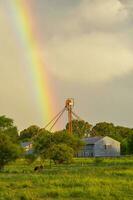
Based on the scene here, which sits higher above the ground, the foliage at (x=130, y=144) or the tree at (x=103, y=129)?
the tree at (x=103, y=129)

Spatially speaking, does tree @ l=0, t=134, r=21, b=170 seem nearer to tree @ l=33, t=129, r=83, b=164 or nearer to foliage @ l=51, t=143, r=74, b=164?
foliage @ l=51, t=143, r=74, b=164

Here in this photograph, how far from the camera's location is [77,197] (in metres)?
22.7

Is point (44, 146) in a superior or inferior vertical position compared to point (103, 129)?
inferior

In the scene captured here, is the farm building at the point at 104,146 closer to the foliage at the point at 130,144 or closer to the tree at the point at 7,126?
the foliage at the point at 130,144

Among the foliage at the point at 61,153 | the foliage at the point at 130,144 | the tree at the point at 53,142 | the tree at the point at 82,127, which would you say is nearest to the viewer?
the foliage at the point at 61,153

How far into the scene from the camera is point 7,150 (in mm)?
51594

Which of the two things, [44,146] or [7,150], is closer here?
[7,150]

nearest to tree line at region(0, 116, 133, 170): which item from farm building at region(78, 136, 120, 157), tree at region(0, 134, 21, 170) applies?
tree at region(0, 134, 21, 170)

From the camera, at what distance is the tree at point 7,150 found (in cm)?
5159

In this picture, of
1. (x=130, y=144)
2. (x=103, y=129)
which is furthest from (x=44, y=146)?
(x=103, y=129)

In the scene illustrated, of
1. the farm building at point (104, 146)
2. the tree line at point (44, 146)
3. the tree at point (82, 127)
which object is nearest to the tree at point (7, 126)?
the tree line at point (44, 146)

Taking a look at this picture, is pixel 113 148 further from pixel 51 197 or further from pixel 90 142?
pixel 51 197

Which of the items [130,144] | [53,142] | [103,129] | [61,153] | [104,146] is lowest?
[61,153]

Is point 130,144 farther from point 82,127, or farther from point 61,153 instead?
point 82,127
